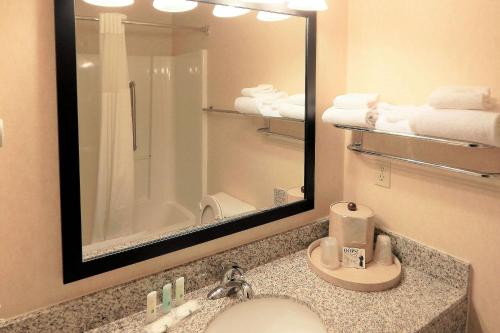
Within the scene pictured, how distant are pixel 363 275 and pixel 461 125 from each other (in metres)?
0.59

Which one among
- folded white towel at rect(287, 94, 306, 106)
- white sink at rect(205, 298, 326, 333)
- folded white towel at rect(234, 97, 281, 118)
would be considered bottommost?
white sink at rect(205, 298, 326, 333)

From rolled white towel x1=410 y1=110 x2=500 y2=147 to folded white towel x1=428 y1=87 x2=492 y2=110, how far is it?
19 mm

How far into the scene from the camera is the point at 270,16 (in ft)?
4.32

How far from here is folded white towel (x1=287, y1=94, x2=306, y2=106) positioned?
1.41 meters

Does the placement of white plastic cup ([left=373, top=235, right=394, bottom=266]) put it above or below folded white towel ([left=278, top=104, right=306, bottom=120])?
below

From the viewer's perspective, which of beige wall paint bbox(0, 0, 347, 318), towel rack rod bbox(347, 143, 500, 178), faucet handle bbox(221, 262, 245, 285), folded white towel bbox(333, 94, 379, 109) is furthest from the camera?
folded white towel bbox(333, 94, 379, 109)

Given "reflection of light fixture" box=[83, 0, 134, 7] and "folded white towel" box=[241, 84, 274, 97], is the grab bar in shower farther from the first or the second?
"folded white towel" box=[241, 84, 274, 97]

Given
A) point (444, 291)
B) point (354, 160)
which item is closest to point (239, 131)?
point (354, 160)

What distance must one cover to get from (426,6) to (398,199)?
69 cm

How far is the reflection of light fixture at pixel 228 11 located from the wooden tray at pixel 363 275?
92cm

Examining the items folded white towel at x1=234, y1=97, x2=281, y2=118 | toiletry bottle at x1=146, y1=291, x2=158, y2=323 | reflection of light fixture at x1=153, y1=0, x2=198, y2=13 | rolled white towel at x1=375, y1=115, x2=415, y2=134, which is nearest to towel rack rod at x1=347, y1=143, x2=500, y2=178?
rolled white towel at x1=375, y1=115, x2=415, y2=134

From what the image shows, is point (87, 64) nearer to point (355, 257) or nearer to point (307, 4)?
point (307, 4)

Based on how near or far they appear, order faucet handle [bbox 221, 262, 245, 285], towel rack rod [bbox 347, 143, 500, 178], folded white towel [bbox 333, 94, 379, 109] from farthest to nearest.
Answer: folded white towel [bbox 333, 94, 379, 109] < faucet handle [bbox 221, 262, 245, 285] < towel rack rod [bbox 347, 143, 500, 178]

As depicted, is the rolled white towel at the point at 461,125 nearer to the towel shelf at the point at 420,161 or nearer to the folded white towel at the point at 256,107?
the towel shelf at the point at 420,161
